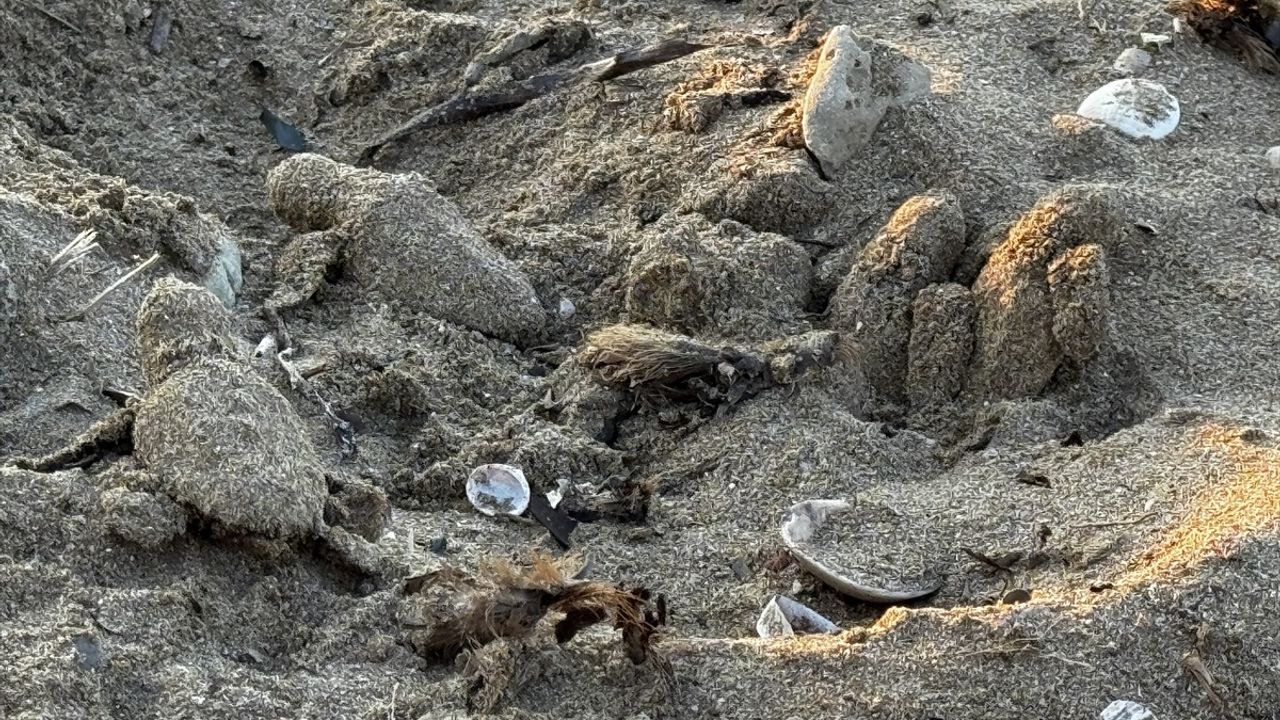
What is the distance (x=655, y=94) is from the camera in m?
4.90

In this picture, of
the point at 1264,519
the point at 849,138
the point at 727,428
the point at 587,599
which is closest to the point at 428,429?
the point at 727,428

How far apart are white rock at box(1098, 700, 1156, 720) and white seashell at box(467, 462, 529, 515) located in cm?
137

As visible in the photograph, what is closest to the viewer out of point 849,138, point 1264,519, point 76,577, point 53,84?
point 76,577

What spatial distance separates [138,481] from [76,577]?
23 cm

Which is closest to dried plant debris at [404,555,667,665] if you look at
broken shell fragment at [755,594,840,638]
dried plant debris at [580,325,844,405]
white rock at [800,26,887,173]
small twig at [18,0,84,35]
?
broken shell fragment at [755,594,840,638]

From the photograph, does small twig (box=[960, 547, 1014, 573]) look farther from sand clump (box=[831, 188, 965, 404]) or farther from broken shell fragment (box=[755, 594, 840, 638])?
sand clump (box=[831, 188, 965, 404])

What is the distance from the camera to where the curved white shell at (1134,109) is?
15.6 feet

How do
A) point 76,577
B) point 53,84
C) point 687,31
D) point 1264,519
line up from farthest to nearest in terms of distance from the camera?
point 687,31, point 53,84, point 1264,519, point 76,577

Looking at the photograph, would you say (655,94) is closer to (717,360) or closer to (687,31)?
(687,31)

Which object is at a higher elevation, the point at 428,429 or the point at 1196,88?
the point at 428,429

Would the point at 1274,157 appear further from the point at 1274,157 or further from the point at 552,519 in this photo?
the point at 552,519

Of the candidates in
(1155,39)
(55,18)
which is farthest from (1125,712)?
(55,18)

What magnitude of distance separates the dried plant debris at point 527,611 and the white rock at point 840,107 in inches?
77.7

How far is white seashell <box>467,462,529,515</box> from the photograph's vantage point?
11.6 ft
